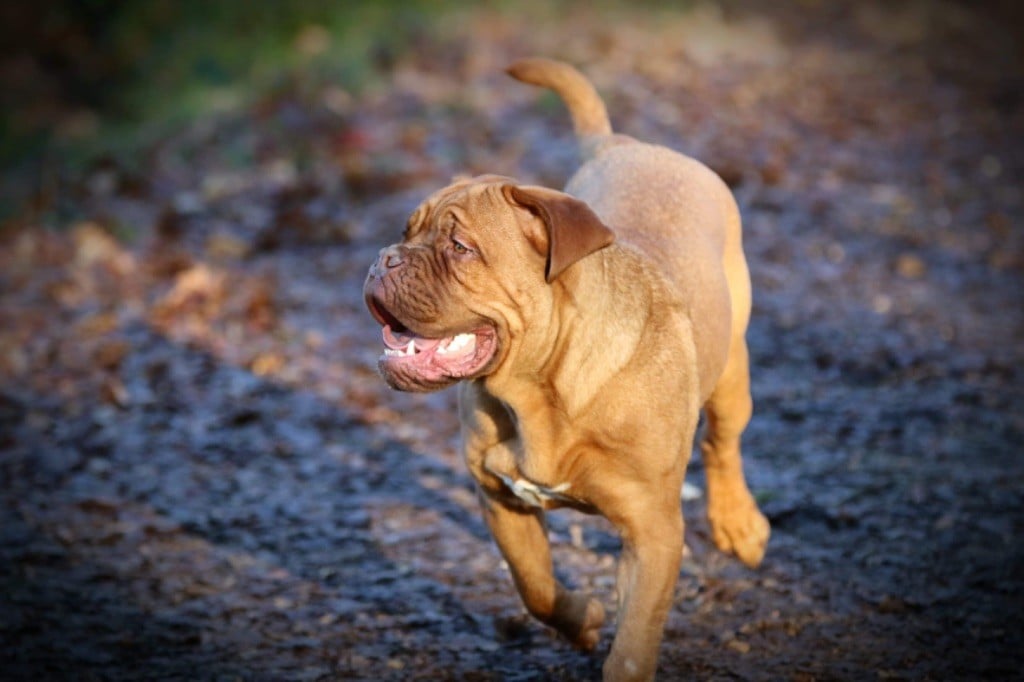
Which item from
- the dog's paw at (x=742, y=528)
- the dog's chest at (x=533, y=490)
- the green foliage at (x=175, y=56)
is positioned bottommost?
the dog's paw at (x=742, y=528)

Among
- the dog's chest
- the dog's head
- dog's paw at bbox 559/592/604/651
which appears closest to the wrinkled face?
the dog's head

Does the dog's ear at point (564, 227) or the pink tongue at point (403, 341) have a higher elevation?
the dog's ear at point (564, 227)

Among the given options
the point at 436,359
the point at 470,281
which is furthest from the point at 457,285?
the point at 436,359

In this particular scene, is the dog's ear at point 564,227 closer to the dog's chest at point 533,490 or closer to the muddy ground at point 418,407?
the dog's chest at point 533,490

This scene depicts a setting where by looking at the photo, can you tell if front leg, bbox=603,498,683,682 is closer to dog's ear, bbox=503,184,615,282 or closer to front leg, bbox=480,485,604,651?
front leg, bbox=480,485,604,651

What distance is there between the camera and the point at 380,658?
4.74 meters

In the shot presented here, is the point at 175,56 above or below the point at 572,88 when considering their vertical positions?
above

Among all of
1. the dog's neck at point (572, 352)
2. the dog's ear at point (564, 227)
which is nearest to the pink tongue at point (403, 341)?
the dog's neck at point (572, 352)

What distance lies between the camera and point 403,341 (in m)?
3.94

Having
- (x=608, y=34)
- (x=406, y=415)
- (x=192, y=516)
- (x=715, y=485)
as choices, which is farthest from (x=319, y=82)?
(x=715, y=485)

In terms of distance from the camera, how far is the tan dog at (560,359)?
3.75 m

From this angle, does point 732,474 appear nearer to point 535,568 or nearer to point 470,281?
point 535,568

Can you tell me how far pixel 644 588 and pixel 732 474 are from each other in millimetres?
1463

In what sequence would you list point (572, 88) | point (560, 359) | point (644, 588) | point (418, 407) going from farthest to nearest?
point (418, 407), point (572, 88), point (644, 588), point (560, 359)
